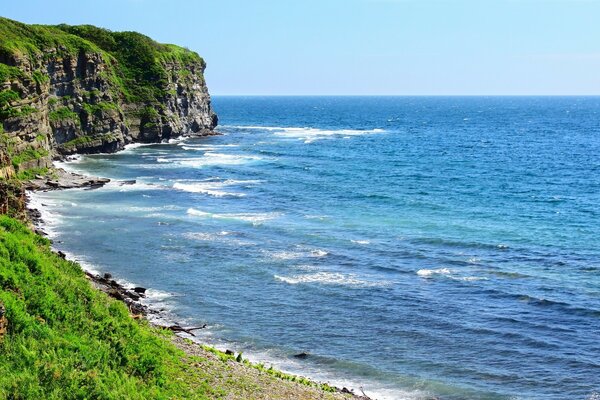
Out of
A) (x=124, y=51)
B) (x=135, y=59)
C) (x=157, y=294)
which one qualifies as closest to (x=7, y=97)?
(x=157, y=294)

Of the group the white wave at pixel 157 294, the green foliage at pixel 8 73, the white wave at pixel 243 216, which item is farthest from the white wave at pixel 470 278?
the green foliage at pixel 8 73

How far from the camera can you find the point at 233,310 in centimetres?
5166

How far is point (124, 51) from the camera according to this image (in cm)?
16338

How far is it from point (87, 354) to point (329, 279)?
97.5 feet

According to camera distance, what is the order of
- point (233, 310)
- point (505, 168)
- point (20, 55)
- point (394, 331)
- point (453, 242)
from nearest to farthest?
1. point (394, 331)
2. point (233, 310)
3. point (453, 242)
4. point (20, 55)
5. point (505, 168)

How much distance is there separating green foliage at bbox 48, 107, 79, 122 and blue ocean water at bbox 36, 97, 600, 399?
9.04m

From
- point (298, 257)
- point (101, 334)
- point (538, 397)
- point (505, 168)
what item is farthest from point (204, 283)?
point (505, 168)

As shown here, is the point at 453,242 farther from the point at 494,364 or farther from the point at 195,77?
the point at 195,77

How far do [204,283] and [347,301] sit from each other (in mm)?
12240

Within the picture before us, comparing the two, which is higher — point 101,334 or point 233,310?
point 101,334

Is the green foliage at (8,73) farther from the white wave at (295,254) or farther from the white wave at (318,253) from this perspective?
the white wave at (318,253)

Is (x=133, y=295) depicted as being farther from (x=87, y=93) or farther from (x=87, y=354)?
(x=87, y=93)

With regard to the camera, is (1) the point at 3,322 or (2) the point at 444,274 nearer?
(1) the point at 3,322

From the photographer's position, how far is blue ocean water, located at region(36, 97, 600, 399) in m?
43.5
